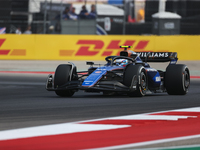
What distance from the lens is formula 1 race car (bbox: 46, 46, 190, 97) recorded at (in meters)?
10.4

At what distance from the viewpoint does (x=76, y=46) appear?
23.5 metres

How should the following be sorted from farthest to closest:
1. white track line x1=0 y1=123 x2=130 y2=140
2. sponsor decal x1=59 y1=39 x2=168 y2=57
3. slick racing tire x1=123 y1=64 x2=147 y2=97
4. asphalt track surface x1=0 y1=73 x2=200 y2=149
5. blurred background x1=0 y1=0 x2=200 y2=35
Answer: blurred background x1=0 y1=0 x2=200 y2=35 < sponsor decal x1=59 y1=39 x2=168 y2=57 < slick racing tire x1=123 y1=64 x2=147 y2=97 < asphalt track surface x1=0 y1=73 x2=200 y2=149 < white track line x1=0 y1=123 x2=130 y2=140

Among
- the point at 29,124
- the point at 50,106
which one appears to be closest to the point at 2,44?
the point at 50,106

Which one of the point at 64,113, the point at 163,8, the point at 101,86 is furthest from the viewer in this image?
the point at 163,8

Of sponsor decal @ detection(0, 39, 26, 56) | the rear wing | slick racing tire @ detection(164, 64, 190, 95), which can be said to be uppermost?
the rear wing

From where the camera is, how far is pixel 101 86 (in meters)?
10.3

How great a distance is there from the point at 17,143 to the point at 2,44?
18.7 metres

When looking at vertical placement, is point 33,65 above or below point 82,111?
below

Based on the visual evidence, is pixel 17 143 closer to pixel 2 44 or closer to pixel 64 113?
pixel 64 113

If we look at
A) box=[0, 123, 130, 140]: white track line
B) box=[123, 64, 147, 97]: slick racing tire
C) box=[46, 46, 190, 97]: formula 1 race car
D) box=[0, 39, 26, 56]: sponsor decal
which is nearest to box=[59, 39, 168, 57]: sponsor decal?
box=[0, 39, 26, 56]: sponsor decal

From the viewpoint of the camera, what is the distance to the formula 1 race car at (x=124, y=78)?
34.0 ft

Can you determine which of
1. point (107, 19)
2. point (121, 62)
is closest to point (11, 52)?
point (107, 19)

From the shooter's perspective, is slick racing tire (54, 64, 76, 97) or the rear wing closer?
slick racing tire (54, 64, 76, 97)

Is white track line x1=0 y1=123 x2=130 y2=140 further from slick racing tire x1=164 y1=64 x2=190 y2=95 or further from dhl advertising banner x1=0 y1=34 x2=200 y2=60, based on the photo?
dhl advertising banner x1=0 y1=34 x2=200 y2=60
